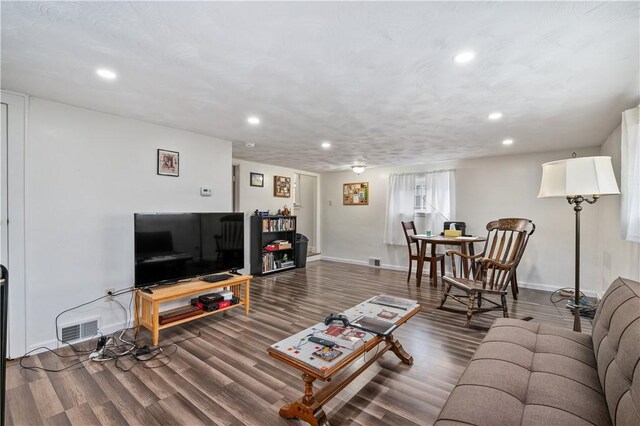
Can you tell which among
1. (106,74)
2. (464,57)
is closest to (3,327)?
(106,74)

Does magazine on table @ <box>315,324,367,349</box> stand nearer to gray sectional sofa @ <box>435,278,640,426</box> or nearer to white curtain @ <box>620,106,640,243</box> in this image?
gray sectional sofa @ <box>435,278,640,426</box>

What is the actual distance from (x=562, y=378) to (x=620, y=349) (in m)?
0.29

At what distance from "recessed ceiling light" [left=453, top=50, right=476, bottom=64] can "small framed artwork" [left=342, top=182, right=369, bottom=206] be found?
4.77 m

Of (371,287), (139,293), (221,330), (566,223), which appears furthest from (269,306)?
(566,223)

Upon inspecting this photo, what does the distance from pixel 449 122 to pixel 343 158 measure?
7.71ft

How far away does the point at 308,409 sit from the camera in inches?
64.2

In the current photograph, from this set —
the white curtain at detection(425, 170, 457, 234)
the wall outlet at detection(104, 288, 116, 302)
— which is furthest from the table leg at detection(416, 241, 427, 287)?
the wall outlet at detection(104, 288, 116, 302)

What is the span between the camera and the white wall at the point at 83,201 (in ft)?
8.27

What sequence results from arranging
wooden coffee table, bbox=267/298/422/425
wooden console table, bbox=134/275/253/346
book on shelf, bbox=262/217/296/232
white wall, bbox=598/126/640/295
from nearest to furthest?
1. wooden coffee table, bbox=267/298/422/425
2. wooden console table, bbox=134/275/253/346
3. white wall, bbox=598/126/640/295
4. book on shelf, bbox=262/217/296/232

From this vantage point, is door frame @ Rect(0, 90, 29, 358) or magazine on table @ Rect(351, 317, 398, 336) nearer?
magazine on table @ Rect(351, 317, 398, 336)

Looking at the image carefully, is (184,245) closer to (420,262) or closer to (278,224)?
(278,224)

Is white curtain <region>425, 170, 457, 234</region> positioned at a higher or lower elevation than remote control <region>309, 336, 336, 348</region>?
higher

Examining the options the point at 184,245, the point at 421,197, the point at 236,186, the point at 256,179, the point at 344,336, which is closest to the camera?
the point at 344,336

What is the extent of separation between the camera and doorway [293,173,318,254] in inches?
289
